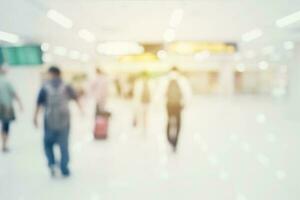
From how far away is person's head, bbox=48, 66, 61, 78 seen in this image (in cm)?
468

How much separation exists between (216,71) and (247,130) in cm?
2427

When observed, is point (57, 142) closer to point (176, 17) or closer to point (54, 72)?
point (54, 72)

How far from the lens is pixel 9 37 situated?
11.5 m

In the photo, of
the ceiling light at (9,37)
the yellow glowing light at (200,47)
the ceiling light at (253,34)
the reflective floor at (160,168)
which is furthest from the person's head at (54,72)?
the yellow glowing light at (200,47)

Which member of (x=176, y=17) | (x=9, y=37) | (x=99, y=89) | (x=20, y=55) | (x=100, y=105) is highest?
(x=9, y=37)

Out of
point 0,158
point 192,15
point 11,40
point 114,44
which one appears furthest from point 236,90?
point 0,158

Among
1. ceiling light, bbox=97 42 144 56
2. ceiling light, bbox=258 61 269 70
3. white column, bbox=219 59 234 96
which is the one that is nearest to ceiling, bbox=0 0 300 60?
ceiling light, bbox=97 42 144 56

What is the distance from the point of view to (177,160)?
5891mm

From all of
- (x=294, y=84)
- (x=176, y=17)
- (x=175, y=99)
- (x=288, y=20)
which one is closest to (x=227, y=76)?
(x=294, y=84)

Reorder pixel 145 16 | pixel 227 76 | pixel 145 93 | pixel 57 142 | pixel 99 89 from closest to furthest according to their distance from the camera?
pixel 57 142 → pixel 145 16 → pixel 99 89 → pixel 145 93 → pixel 227 76

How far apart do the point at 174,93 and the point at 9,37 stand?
707 centimetres

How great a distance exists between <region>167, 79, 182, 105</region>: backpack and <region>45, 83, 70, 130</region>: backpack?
233cm

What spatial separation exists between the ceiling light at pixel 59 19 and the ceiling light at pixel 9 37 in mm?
2424

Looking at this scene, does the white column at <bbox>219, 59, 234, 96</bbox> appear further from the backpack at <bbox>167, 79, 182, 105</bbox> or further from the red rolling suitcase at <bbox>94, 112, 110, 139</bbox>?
the backpack at <bbox>167, 79, 182, 105</bbox>
